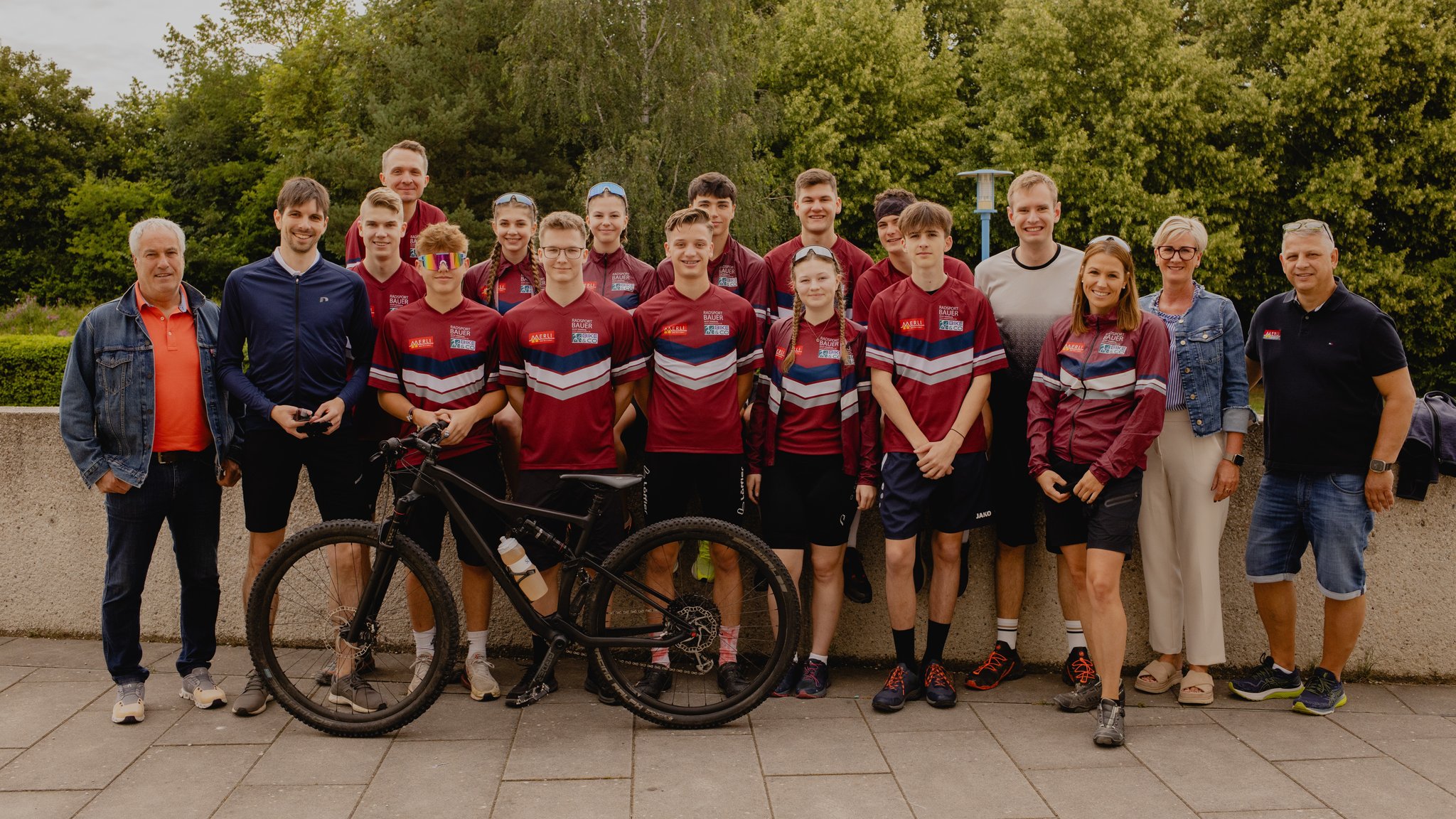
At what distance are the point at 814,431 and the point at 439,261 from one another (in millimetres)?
1751

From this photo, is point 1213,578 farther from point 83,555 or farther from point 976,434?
point 83,555

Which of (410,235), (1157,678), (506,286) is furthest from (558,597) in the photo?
(1157,678)

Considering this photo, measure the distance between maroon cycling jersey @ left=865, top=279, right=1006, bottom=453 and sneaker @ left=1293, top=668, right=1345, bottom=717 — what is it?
1748mm

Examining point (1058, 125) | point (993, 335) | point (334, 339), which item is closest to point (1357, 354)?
point (993, 335)

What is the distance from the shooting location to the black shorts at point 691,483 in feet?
15.7

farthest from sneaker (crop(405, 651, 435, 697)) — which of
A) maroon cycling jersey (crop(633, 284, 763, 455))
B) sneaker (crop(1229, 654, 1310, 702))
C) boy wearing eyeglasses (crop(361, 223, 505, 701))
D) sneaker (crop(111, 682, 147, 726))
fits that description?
sneaker (crop(1229, 654, 1310, 702))

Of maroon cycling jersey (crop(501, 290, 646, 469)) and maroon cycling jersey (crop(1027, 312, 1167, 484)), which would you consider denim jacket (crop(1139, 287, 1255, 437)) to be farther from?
maroon cycling jersey (crop(501, 290, 646, 469))

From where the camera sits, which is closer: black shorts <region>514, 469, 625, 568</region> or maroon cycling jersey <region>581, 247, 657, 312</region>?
black shorts <region>514, 469, 625, 568</region>

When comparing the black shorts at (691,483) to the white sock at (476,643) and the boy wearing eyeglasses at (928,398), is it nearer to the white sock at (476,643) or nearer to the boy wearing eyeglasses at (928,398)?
the boy wearing eyeglasses at (928,398)

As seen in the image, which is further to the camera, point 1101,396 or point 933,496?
point 933,496

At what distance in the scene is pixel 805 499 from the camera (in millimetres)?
4852

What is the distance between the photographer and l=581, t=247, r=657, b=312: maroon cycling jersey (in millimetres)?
5473

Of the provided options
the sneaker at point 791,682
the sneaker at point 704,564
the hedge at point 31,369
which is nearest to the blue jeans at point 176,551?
the sneaker at point 704,564

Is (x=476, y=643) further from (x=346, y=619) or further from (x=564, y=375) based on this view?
(x=564, y=375)
